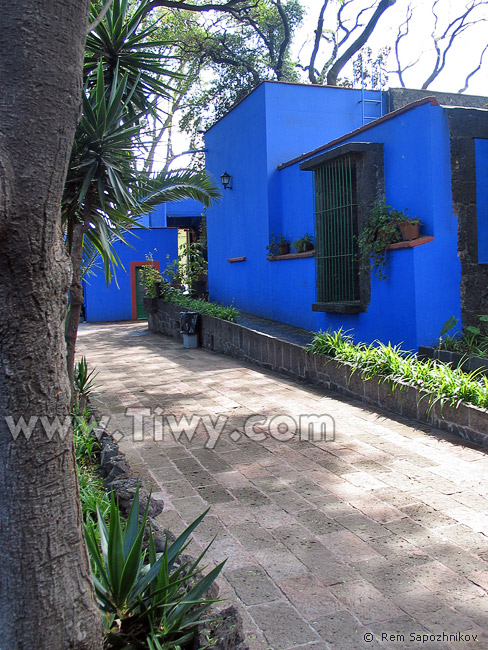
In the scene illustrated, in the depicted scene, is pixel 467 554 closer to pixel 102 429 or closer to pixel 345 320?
pixel 102 429

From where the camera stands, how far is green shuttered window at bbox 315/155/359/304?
8.36m

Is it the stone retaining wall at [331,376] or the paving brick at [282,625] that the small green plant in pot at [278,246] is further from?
the paving brick at [282,625]

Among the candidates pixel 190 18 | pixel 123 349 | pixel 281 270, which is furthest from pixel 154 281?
pixel 190 18

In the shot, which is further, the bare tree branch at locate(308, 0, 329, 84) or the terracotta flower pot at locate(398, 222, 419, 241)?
the bare tree branch at locate(308, 0, 329, 84)

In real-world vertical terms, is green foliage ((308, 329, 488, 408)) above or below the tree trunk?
below

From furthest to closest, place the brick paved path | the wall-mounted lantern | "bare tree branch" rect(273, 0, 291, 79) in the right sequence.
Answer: "bare tree branch" rect(273, 0, 291, 79), the wall-mounted lantern, the brick paved path

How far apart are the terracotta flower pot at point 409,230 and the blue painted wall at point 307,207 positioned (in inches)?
5.1

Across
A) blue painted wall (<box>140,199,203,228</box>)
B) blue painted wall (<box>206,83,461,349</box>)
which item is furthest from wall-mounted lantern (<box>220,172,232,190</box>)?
blue painted wall (<box>140,199,203,228</box>)

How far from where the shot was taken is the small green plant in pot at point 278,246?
1106 centimetres

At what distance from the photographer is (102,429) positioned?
4945mm

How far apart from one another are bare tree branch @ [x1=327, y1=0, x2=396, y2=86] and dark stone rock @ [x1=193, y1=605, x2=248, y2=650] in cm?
1908

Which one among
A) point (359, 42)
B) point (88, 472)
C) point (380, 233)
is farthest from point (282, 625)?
point (359, 42)

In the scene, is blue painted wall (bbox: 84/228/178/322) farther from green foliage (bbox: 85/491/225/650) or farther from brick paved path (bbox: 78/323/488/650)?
green foliage (bbox: 85/491/225/650)

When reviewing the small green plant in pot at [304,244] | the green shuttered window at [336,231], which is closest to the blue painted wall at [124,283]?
the small green plant in pot at [304,244]
